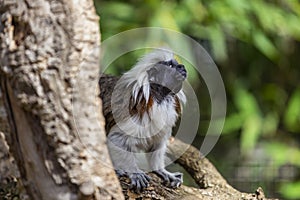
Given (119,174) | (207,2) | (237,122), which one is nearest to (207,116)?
(237,122)

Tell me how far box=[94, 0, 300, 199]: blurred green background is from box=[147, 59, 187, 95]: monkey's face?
1.04m

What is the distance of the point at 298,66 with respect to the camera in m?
3.27

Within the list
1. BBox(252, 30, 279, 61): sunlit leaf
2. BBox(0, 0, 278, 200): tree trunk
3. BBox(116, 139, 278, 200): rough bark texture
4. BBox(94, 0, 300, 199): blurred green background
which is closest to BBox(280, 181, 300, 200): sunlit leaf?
BBox(94, 0, 300, 199): blurred green background

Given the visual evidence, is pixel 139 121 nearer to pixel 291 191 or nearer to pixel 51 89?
pixel 51 89

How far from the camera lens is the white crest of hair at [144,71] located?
4.59ft

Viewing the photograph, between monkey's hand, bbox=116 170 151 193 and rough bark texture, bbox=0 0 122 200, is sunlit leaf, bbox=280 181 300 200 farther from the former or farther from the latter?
rough bark texture, bbox=0 0 122 200

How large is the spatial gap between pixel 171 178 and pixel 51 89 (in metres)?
0.57

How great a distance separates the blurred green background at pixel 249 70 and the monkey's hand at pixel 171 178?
95 cm

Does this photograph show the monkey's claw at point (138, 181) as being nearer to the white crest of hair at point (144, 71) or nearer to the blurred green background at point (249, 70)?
the white crest of hair at point (144, 71)

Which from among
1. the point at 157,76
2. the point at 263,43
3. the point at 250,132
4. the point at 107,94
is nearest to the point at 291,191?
the point at 250,132

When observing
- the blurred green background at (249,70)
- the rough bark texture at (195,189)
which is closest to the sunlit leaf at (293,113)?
the blurred green background at (249,70)

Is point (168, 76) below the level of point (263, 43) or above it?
below

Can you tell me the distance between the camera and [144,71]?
1.42 meters

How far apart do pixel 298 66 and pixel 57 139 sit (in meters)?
2.40
